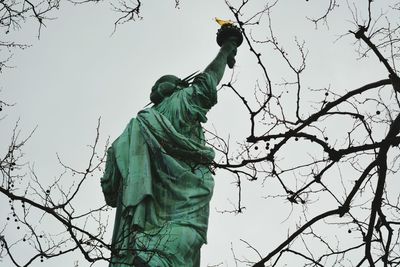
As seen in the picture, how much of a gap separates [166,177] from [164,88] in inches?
82.2

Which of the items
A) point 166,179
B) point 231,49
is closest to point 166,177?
point 166,179

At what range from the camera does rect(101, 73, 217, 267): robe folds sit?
12.4 m

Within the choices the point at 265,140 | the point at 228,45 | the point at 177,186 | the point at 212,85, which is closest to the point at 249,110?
the point at 265,140

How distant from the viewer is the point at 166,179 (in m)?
13.2

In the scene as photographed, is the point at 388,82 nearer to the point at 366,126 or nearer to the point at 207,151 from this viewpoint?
the point at 366,126

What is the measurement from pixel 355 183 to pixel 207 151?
3832 millimetres

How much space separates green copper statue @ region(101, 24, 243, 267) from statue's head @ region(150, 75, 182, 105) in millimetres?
16

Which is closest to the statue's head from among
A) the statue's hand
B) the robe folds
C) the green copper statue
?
the green copper statue

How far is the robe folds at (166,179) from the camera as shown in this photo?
487 inches

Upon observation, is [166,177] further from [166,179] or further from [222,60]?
[222,60]

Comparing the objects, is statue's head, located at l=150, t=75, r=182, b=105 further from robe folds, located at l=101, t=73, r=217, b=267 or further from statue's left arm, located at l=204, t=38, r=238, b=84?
statue's left arm, located at l=204, t=38, r=238, b=84

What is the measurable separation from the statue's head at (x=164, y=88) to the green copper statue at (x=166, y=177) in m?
0.02

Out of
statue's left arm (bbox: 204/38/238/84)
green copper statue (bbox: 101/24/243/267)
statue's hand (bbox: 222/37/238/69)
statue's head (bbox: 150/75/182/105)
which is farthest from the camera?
statue's hand (bbox: 222/37/238/69)

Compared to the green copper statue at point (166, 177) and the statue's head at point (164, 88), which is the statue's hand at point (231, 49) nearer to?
the green copper statue at point (166, 177)
